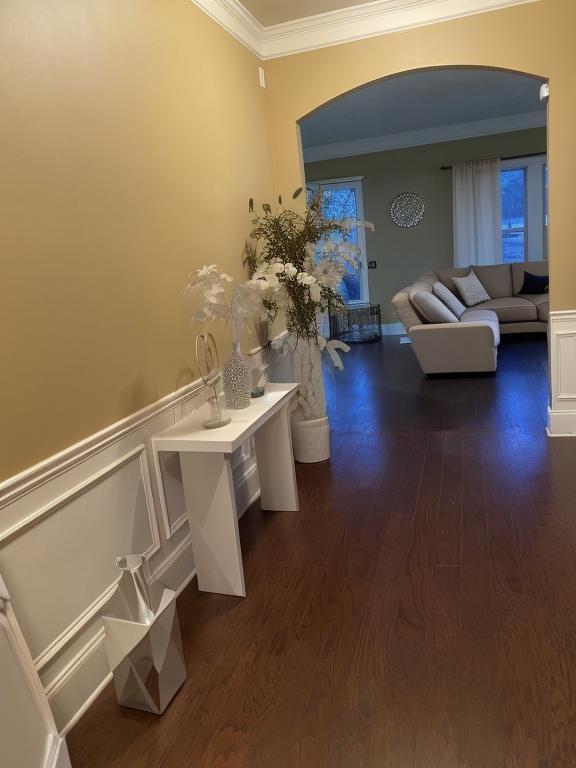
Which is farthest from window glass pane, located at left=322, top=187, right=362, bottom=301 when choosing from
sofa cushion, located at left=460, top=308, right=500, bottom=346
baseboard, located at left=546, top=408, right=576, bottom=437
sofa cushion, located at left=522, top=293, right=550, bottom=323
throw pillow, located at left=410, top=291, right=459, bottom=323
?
baseboard, located at left=546, top=408, right=576, bottom=437

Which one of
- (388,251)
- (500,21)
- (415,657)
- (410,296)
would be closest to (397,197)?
(388,251)

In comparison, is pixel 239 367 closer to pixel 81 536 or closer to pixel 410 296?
pixel 81 536

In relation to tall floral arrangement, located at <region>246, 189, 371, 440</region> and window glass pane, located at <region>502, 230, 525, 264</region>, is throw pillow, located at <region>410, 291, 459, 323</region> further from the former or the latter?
window glass pane, located at <region>502, 230, 525, 264</region>

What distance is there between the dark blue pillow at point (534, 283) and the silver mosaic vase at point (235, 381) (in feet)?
19.8

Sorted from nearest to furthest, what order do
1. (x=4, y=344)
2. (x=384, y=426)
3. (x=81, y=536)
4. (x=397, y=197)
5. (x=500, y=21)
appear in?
(x=4, y=344), (x=81, y=536), (x=500, y=21), (x=384, y=426), (x=397, y=197)

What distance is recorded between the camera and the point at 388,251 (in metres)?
8.68

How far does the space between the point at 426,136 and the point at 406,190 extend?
0.75 meters

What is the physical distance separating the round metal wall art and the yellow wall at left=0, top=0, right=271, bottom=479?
5.82 m

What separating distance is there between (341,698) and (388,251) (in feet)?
24.8

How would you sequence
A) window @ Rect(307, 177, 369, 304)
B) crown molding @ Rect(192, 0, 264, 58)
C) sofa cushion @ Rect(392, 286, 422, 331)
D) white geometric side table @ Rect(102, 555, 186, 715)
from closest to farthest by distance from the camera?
1. white geometric side table @ Rect(102, 555, 186, 715)
2. crown molding @ Rect(192, 0, 264, 58)
3. sofa cushion @ Rect(392, 286, 422, 331)
4. window @ Rect(307, 177, 369, 304)

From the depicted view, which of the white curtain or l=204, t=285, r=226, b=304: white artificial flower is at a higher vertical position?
the white curtain

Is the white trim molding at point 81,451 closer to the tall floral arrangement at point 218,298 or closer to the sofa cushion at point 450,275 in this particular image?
the tall floral arrangement at point 218,298

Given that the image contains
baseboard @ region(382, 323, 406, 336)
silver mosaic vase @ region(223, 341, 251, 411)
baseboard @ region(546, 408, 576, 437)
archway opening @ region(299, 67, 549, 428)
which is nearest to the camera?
silver mosaic vase @ region(223, 341, 251, 411)

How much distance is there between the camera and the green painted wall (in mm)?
8180
